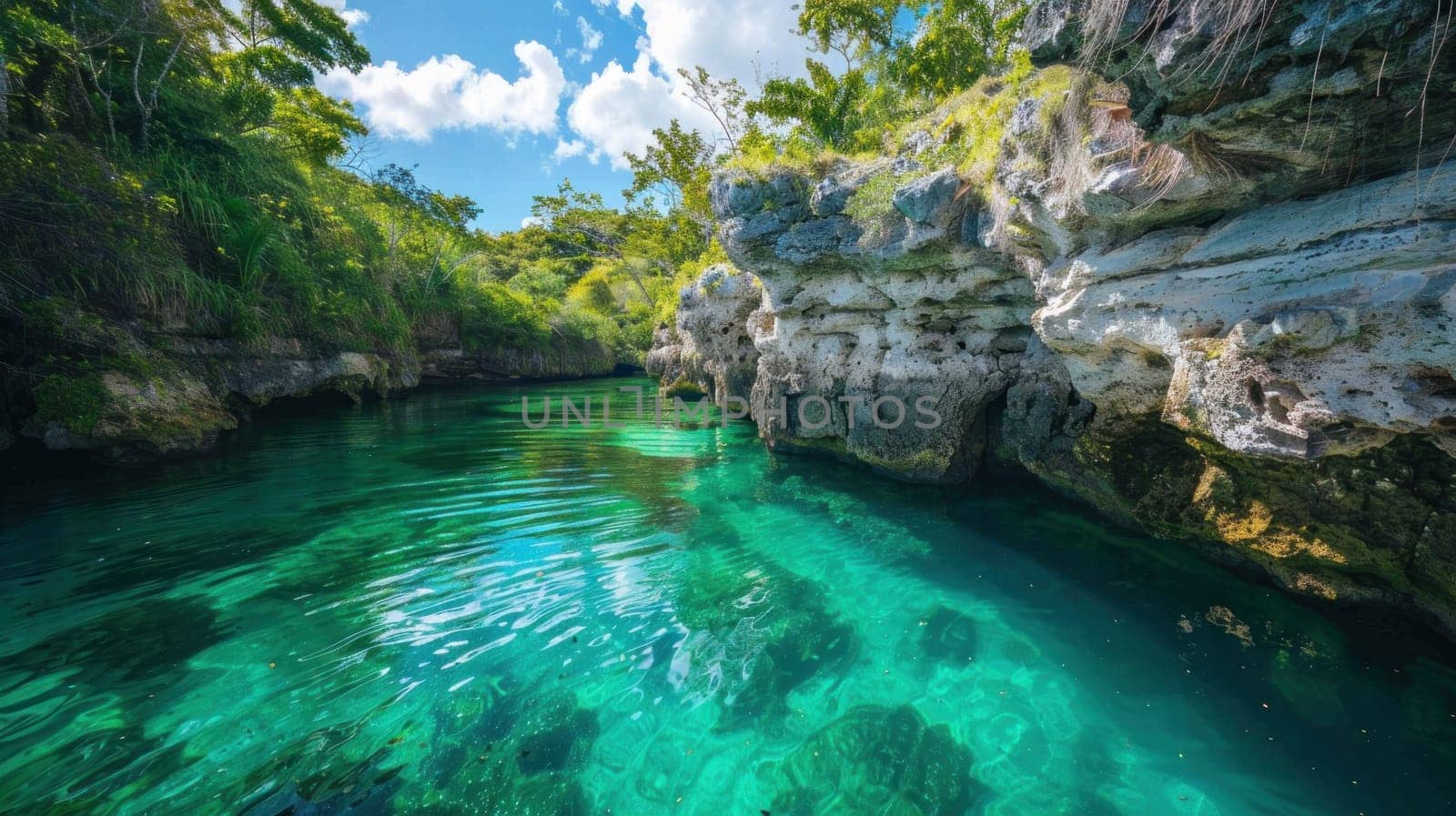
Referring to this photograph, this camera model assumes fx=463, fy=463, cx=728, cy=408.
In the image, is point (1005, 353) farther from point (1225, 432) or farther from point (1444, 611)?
point (1444, 611)

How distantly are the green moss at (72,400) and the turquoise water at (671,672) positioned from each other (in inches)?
37.4

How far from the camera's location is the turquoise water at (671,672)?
2.51 m

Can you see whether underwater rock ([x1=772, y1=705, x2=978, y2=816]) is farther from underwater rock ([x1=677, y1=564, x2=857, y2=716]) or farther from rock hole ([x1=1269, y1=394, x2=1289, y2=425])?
rock hole ([x1=1269, y1=394, x2=1289, y2=425])

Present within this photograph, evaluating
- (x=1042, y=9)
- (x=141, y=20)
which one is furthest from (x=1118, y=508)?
(x=141, y=20)

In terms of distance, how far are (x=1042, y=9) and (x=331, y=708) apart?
6.53 metres

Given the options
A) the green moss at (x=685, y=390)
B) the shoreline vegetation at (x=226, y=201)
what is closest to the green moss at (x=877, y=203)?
the shoreline vegetation at (x=226, y=201)

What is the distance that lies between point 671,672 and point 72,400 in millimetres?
8789

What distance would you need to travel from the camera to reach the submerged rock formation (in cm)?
255

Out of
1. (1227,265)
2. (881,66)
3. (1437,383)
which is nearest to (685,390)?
(881,66)

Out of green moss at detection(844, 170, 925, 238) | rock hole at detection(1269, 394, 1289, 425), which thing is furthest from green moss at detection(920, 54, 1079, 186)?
rock hole at detection(1269, 394, 1289, 425)

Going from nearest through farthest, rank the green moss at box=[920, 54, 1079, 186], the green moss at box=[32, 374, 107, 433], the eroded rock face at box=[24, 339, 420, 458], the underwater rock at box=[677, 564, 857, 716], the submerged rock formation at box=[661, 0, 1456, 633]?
the submerged rock formation at box=[661, 0, 1456, 633], the underwater rock at box=[677, 564, 857, 716], the green moss at box=[920, 54, 1079, 186], the green moss at box=[32, 374, 107, 433], the eroded rock face at box=[24, 339, 420, 458]

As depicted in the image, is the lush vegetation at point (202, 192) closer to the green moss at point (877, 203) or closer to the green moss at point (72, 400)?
the green moss at point (72, 400)

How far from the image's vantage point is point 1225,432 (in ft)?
10.9

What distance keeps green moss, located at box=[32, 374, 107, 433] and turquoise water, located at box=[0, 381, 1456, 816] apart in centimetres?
95
